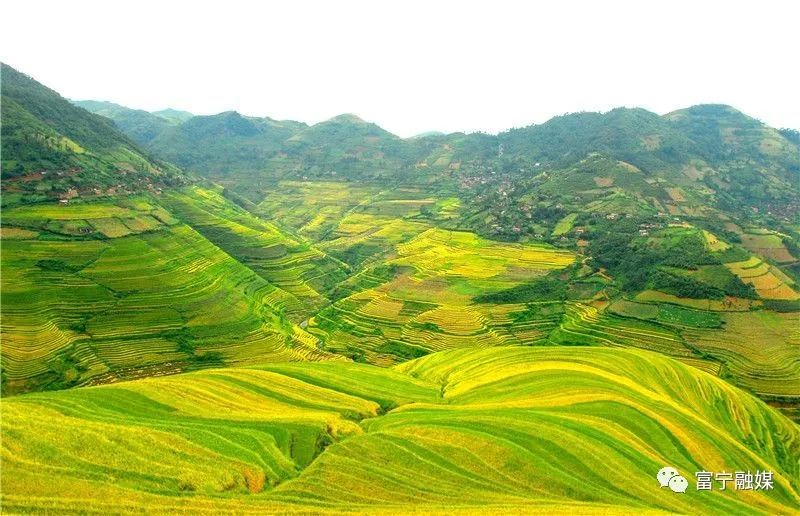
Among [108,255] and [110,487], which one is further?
[108,255]

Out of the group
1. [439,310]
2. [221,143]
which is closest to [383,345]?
[439,310]

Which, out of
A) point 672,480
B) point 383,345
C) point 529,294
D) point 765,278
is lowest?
point 383,345

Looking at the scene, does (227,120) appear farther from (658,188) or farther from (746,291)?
(746,291)

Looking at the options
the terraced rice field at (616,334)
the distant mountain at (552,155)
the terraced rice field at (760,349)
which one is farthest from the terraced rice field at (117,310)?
the distant mountain at (552,155)

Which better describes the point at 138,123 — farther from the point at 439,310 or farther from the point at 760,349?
the point at 760,349

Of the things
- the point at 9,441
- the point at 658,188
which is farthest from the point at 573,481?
the point at 658,188

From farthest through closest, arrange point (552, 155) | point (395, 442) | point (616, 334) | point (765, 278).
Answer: point (552, 155) → point (765, 278) → point (616, 334) → point (395, 442)

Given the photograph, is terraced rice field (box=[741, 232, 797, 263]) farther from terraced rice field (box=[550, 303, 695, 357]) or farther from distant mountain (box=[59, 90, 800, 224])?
terraced rice field (box=[550, 303, 695, 357])
